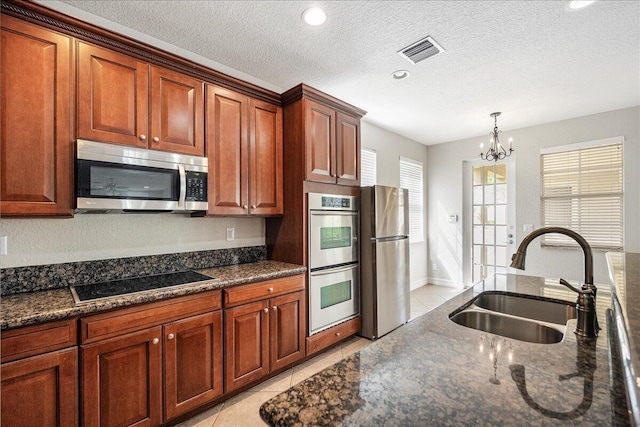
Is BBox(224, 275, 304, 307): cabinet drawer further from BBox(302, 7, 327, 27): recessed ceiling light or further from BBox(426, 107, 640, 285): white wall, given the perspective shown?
BBox(426, 107, 640, 285): white wall

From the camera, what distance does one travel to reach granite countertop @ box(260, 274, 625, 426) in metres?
0.60

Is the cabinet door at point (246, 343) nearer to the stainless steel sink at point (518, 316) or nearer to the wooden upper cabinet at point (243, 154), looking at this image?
the wooden upper cabinet at point (243, 154)

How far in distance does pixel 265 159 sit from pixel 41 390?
6.66ft

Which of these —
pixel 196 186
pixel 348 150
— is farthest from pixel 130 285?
pixel 348 150

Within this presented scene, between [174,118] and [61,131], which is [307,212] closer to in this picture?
[174,118]

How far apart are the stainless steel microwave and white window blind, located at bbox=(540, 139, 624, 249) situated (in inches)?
184

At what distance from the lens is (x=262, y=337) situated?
7.44 feet

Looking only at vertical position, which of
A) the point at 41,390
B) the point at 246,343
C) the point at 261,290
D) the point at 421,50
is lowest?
the point at 246,343

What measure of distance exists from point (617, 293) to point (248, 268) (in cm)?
225

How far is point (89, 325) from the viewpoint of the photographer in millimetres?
1502

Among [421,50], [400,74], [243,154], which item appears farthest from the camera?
[400,74]

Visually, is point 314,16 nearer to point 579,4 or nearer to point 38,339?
point 579,4

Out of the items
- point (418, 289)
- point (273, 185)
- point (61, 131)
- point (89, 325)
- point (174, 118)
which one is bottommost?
point (418, 289)

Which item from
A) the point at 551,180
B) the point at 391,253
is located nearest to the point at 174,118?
the point at 391,253
